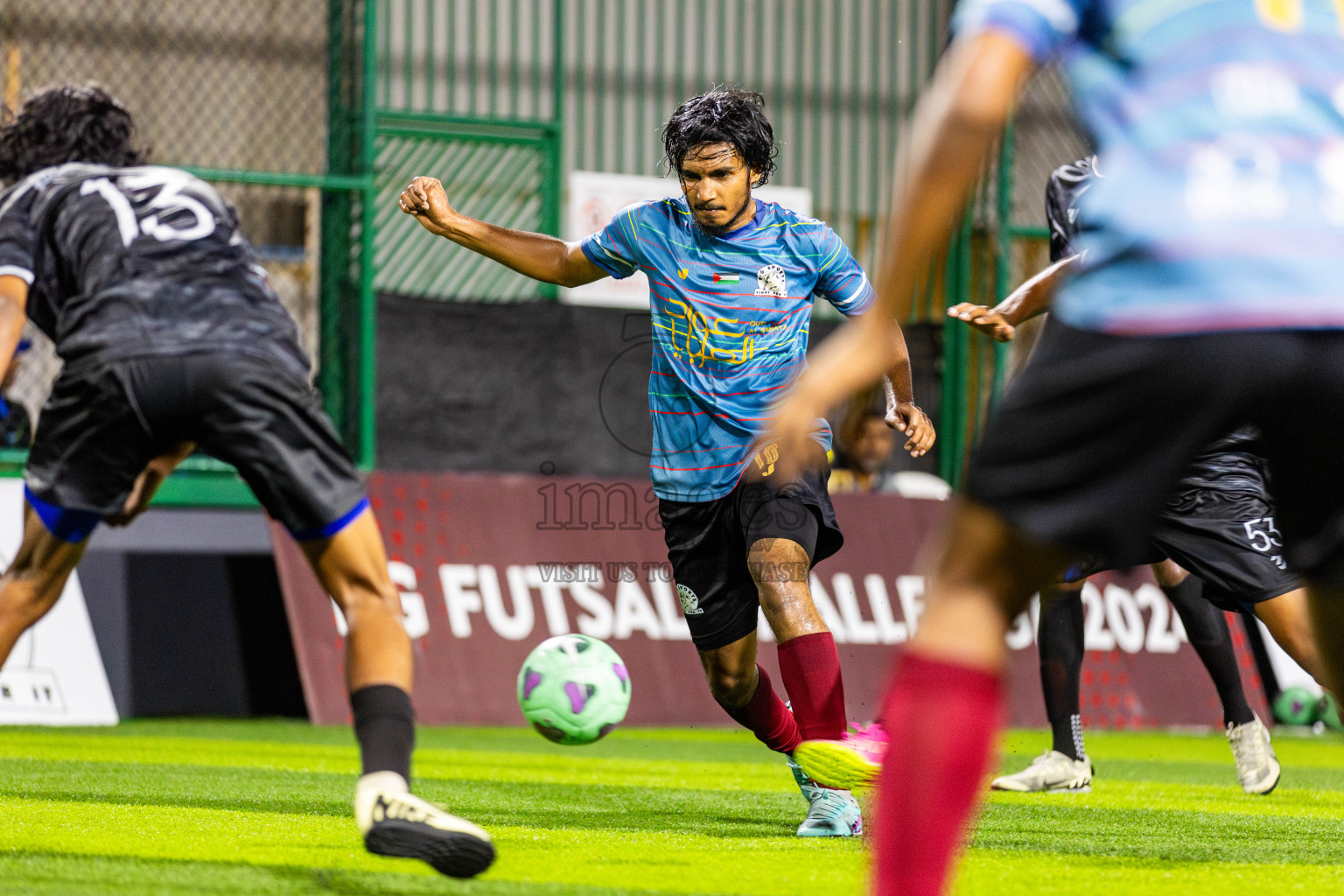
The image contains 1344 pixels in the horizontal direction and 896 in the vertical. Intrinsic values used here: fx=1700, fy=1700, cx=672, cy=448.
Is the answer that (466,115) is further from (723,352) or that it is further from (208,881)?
(208,881)

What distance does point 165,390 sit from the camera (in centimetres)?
372

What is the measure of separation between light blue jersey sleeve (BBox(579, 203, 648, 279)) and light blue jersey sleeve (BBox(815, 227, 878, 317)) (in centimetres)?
56

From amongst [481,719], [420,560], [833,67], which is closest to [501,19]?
[833,67]

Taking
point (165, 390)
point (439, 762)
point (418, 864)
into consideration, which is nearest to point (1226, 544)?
point (418, 864)

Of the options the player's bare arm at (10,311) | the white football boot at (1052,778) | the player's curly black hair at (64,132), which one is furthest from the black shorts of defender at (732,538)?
the player's bare arm at (10,311)

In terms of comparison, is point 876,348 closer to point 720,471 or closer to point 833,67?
point 720,471

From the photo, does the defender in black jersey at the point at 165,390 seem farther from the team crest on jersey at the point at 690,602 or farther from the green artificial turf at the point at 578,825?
the team crest on jersey at the point at 690,602

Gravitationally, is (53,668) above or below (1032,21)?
below

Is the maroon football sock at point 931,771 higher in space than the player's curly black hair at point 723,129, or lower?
lower

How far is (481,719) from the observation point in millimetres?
9477

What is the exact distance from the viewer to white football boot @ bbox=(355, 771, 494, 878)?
324cm

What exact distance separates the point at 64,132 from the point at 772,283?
202 centimetres

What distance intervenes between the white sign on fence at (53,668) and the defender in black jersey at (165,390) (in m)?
5.16

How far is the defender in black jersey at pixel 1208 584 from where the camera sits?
18.9ft
